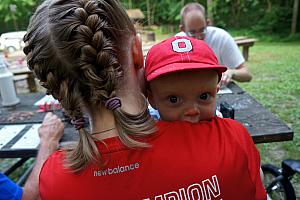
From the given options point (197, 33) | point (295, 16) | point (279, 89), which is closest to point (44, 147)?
point (197, 33)

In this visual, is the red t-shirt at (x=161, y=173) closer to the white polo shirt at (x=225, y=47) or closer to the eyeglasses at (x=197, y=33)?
the eyeglasses at (x=197, y=33)

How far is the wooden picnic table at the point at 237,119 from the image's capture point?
66.9 inches

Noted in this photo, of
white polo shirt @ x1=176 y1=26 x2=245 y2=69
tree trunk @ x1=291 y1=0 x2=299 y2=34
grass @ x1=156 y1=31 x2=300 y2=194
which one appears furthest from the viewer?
tree trunk @ x1=291 y1=0 x2=299 y2=34

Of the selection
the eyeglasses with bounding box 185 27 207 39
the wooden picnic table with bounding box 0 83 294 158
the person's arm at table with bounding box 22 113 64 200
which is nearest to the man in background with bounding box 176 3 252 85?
the eyeglasses with bounding box 185 27 207 39

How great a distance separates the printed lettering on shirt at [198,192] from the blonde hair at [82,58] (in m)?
0.15

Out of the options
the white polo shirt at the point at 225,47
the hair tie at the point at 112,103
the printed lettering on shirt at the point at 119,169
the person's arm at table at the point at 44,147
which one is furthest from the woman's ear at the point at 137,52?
the white polo shirt at the point at 225,47

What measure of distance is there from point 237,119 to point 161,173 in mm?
1200

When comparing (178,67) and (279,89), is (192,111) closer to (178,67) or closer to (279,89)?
(178,67)

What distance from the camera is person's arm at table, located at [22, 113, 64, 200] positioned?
125 cm

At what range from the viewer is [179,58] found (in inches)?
36.6

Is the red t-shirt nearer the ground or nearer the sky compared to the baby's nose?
nearer the ground

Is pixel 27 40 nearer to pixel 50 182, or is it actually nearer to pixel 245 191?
pixel 50 182

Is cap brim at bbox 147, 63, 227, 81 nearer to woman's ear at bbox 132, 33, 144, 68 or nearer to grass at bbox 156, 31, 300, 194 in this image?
woman's ear at bbox 132, 33, 144, 68

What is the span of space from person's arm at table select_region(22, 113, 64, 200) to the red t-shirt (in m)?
0.45
